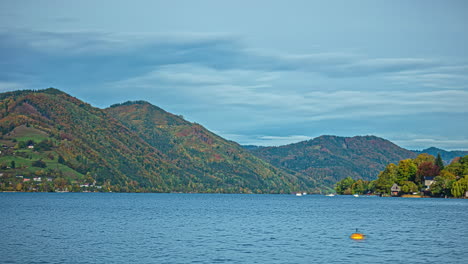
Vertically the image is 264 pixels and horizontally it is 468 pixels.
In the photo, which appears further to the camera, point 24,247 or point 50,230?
point 50,230

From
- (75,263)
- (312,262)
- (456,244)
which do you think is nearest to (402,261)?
(312,262)

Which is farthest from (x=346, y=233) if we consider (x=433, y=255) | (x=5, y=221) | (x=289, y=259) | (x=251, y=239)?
(x=5, y=221)

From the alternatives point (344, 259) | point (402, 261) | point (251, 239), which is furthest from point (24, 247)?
point (402, 261)

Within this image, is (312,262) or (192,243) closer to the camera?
(312,262)

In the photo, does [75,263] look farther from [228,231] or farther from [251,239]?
[228,231]

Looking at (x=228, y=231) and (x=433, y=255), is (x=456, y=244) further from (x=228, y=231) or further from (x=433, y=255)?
(x=228, y=231)


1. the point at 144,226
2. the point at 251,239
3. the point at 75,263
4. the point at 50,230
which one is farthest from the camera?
the point at 144,226

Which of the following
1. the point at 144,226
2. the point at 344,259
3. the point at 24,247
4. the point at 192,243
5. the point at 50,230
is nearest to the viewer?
the point at 344,259

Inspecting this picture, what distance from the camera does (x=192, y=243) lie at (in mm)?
65438

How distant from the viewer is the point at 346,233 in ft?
258

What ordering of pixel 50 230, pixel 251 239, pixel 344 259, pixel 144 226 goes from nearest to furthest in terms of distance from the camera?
1. pixel 344 259
2. pixel 251 239
3. pixel 50 230
4. pixel 144 226

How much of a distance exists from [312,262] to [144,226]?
4362 cm

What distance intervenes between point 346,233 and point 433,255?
2283 centimetres

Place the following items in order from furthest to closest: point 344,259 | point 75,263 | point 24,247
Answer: point 24,247
point 344,259
point 75,263
